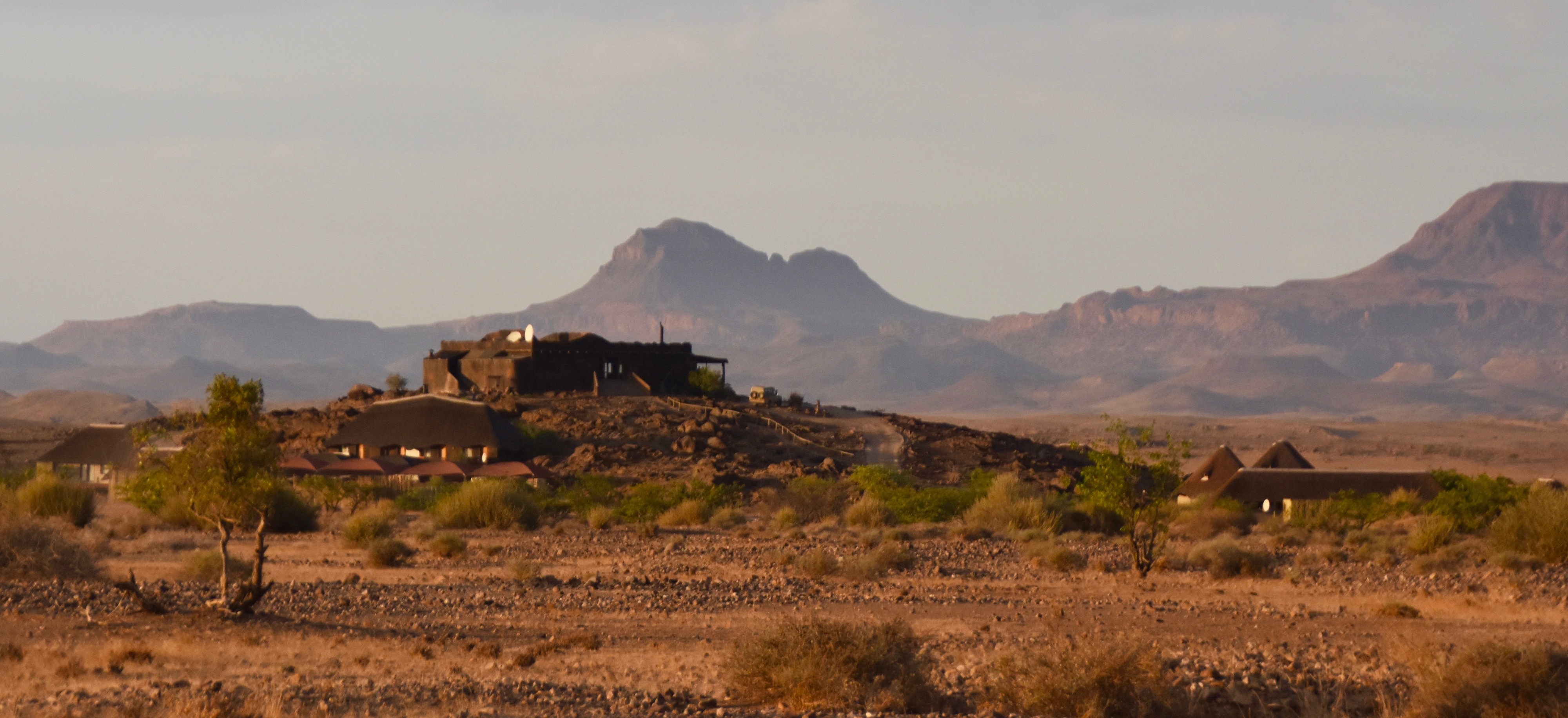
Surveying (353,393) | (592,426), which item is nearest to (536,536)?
(592,426)

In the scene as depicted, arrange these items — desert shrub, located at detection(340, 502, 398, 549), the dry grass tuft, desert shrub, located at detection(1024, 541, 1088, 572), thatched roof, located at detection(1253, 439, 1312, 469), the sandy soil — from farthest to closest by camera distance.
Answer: thatched roof, located at detection(1253, 439, 1312, 469), desert shrub, located at detection(340, 502, 398, 549), desert shrub, located at detection(1024, 541, 1088, 572), the dry grass tuft, the sandy soil

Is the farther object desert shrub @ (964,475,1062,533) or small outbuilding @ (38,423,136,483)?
small outbuilding @ (38,423,136,483)

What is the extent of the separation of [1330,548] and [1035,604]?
10522mm

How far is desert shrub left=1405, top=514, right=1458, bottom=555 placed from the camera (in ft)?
94.7

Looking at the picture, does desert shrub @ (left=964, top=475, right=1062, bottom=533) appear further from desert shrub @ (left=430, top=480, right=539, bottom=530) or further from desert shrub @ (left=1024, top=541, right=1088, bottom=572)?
desert shrub @ (left=430, top=480, right=539, bottom=530)

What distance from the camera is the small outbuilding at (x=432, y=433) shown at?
5762cm

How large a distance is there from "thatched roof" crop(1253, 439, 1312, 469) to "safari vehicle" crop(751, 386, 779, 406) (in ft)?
96.1

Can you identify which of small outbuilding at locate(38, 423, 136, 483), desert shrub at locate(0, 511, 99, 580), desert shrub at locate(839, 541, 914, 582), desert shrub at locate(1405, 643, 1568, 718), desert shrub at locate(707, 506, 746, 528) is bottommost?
desert shrub at locate(707, 506, 746, 528)

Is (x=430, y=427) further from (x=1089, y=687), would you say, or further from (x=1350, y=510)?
(x=1089, y=687)

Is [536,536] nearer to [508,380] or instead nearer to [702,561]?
[702,561]

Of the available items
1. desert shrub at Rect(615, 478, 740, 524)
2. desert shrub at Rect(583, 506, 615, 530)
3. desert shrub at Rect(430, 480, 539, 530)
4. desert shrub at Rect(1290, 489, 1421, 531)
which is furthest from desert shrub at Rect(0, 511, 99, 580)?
desert shrub at Rect(1290, 489, 1421, 531)

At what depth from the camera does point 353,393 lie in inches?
2938

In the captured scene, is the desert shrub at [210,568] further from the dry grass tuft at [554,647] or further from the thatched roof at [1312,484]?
the thatched roof at [1312,484]

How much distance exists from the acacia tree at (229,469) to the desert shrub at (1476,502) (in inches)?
1010
